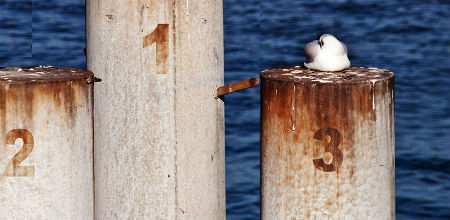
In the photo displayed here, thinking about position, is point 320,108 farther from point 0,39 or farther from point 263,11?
point 263,11

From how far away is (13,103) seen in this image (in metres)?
5.10

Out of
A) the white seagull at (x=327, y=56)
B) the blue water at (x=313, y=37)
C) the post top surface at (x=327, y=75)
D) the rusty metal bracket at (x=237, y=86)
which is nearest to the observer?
the post top surface at (x=327, y=75)

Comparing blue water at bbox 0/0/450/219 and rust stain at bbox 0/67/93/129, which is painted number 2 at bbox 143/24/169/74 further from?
blue water at bbox 0/0/450/219

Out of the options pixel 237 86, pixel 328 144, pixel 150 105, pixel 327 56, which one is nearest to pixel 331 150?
pixel 328 144

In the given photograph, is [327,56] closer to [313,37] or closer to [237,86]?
[237,86]

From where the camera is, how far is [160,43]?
19.2 feet

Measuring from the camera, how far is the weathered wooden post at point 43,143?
5.11 m

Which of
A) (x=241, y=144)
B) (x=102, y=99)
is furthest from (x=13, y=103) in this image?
(x=241, y=144)

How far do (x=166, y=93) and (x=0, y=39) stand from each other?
9197 millimetres

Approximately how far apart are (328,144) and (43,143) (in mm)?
1305

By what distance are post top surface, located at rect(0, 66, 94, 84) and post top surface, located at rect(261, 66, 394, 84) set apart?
90 centimetres

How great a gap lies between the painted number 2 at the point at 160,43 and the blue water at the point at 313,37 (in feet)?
15.3

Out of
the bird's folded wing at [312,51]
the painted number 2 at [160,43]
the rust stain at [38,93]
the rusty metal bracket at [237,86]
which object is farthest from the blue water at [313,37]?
the rust stain at [38,93]

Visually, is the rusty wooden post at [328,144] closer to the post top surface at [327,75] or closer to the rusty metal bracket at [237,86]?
the post top surface at [327,75]
